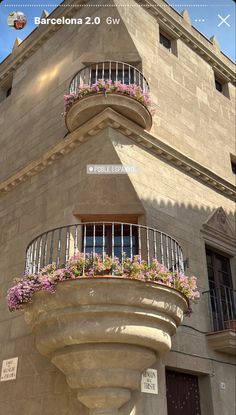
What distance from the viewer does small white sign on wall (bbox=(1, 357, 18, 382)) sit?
8.74 m

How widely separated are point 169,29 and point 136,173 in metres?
6.48

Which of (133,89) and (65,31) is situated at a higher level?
(65,31)

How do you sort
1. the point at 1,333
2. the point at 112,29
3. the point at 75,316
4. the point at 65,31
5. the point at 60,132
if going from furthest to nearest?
the point at 65,31, the point at 112,29, the point at 60,132, the point at 1,333, the point at 75,316

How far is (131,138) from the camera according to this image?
10008 mm

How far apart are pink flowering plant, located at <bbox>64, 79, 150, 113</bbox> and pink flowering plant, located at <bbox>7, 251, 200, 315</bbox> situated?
426cm

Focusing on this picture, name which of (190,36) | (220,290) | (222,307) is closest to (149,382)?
(222,307)

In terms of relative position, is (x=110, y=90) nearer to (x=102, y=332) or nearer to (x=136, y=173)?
(x=136, y=173)

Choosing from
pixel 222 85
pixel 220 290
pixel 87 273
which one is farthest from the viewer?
pixel 222 85

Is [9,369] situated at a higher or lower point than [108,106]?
lower

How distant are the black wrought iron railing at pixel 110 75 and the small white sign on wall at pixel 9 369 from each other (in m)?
6.21

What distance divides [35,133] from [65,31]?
11.7ft

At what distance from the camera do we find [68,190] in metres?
9.73

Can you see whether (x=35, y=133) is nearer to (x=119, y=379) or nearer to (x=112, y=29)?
(x=112, y=29)

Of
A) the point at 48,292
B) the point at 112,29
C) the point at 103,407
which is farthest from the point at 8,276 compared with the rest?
the point at 112,29
